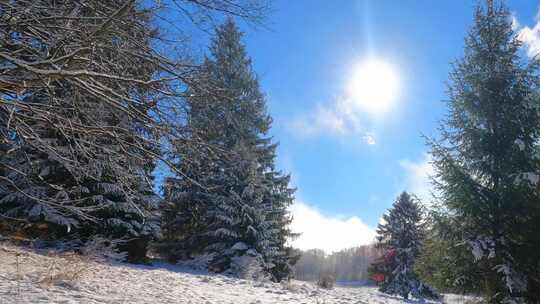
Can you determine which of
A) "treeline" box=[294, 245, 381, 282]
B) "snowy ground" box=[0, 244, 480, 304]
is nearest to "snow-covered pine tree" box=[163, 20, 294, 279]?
"snowy ground" box=[0, 244, 480, 304]

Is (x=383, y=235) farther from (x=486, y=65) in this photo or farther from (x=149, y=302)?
(x=149, y=302)

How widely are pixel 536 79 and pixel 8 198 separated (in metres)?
15.6

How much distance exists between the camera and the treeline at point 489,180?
7.59m

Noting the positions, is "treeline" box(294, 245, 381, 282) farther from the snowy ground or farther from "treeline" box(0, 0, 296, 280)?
the snowy ground

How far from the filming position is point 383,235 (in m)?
29.1

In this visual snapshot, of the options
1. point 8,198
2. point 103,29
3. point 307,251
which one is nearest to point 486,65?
point 103,29

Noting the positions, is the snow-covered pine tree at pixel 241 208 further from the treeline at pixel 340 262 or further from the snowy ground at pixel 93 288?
the treeline at pixel 340 262

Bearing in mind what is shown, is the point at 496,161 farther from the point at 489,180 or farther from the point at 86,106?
the point at 86,106

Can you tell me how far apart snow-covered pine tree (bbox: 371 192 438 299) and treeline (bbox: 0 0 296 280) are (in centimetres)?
1085

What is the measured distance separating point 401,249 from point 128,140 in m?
25.5

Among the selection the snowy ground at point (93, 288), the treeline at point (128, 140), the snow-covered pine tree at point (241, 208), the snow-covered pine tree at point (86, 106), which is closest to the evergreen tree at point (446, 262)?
the snowy ground at point (93, 288)

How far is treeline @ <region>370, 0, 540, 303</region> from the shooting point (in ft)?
24.9

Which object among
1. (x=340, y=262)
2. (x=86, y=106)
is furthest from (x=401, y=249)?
(x=340, y=262)

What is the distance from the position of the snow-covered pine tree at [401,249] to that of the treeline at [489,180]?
15.6 metres
